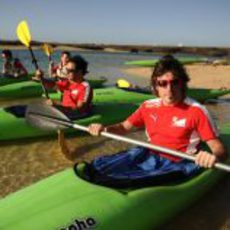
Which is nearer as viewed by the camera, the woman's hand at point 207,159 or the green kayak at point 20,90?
the woman's hand at point 207,159

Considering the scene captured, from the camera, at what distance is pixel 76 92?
852 centimetres

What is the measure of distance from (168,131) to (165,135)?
59 millimetres

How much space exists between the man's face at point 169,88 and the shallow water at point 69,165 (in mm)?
1419

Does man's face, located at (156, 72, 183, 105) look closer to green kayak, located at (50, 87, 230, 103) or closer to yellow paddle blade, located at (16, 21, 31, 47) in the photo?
Answer: yellow paddle blade, located at (16, 21, 31, 47)

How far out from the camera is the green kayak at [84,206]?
3.88 metres

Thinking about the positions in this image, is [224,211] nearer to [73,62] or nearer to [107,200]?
[107,200]

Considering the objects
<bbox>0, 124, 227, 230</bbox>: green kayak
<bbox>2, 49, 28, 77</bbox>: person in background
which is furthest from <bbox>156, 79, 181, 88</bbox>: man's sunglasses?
<bbox>2, 49, 28, 77</bbox>: person in background

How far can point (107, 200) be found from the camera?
4.23 metres

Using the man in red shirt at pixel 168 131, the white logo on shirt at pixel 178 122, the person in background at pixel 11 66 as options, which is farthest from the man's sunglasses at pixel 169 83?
the person in background at pixel 11 66

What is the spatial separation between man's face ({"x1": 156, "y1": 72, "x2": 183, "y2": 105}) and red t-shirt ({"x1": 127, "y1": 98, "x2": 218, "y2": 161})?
0.11 metres

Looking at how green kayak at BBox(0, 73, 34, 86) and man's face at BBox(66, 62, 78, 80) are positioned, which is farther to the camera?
green kayak at BBox(0, 73, 34, 86)

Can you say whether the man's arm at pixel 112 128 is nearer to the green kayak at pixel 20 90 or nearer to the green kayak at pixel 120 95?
the green kayak at pixel 120 95

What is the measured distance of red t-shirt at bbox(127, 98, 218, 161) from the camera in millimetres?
4691

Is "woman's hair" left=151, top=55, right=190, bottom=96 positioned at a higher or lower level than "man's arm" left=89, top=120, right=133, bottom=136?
higher
